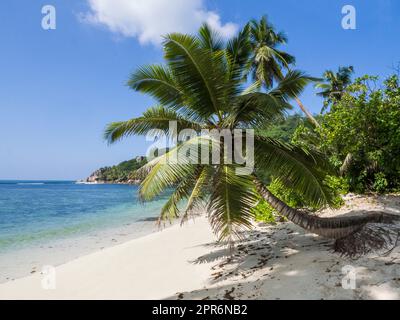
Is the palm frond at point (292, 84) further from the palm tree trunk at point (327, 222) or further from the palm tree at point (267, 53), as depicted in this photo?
the palm tree at point (267, 53)

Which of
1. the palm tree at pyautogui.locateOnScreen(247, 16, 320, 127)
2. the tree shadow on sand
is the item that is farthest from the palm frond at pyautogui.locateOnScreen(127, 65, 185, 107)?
the palm tree at pyautogui.locateOnScreen(247, 16, 320, 127)

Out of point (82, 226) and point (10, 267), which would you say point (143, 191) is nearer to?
point (10, 267)

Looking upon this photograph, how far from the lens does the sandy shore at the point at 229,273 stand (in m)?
4.85

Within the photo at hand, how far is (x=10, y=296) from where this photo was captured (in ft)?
23.0

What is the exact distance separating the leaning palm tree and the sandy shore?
967 millimetres

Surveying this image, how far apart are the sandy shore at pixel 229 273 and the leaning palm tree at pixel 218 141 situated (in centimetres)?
97

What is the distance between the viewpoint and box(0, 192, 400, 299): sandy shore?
485cm

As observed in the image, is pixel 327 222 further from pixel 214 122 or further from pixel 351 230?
pixel 214 122

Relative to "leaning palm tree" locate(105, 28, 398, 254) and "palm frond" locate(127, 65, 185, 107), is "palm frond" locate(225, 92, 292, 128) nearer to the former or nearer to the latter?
"leaning palm tree" locate(105, 28, 398, 254)

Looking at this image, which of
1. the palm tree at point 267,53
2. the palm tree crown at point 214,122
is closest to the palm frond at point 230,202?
the palm tree crown at point 214,122

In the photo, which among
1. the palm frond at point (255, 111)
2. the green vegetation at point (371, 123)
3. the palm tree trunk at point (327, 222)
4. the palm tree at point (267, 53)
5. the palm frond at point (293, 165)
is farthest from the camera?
the palm tree at point (267, 53)

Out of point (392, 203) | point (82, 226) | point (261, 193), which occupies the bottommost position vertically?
point (82, 226)
